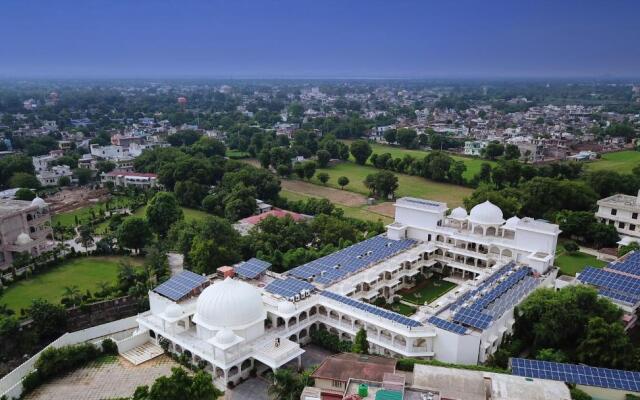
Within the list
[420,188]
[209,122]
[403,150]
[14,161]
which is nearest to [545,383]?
[420,188]

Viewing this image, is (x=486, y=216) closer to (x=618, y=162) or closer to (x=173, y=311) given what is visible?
(x=173, y=311)

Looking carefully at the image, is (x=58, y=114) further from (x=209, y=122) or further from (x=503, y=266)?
(x=503, y=266)

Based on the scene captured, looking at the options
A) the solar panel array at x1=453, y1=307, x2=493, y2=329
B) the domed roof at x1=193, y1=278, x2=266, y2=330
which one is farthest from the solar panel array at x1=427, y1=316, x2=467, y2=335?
the domed roof at x1=193, y1=278, x2=266, y2=330

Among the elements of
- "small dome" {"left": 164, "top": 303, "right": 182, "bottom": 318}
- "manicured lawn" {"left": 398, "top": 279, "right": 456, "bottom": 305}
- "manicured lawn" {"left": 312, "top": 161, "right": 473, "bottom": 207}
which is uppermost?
"small dome" {"left": 164, "top": 303, "right": 182, "bottom": 318}

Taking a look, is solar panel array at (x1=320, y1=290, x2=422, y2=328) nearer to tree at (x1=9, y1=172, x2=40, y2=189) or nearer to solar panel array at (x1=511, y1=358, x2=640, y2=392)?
solar panel array at (x1=511, y1=358, x2=640, y2=392)

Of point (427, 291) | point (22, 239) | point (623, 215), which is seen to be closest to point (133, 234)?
point (22, 239)
